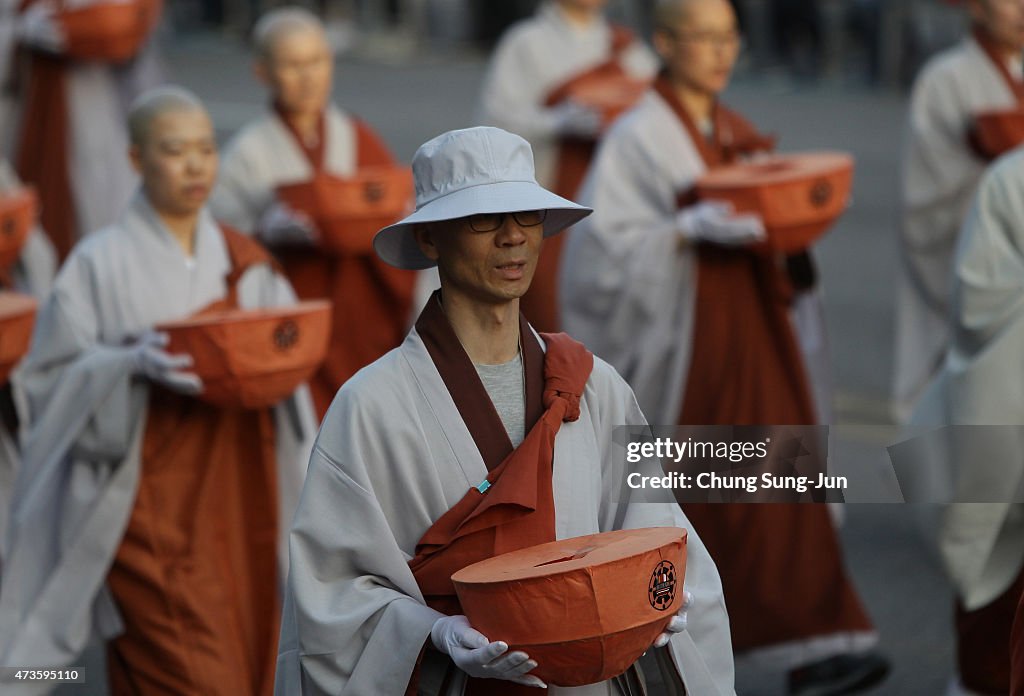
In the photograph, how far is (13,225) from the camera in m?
6.59

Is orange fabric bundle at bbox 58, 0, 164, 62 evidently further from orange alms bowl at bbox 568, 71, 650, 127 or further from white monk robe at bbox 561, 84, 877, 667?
white monk robe at bbox 561, 84, 877, 667

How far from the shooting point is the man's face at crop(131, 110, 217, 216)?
5.43m

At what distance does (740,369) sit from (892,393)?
11.3 ft

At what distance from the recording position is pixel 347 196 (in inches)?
261

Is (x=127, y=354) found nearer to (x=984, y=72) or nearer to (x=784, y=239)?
(x=784, y=239)

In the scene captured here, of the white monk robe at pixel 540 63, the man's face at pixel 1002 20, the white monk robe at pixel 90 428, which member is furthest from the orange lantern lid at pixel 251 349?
the white monk robe at pixel 540 63

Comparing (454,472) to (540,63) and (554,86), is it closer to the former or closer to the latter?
(554,86)

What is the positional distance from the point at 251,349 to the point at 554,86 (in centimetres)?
504

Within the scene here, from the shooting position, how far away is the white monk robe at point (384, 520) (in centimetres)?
347

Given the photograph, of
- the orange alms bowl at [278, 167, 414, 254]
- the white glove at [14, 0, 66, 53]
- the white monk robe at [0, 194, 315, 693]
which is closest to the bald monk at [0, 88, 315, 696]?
the white monk robe at [0, 194, 315, 693]

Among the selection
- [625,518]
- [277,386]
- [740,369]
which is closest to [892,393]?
[740,369]

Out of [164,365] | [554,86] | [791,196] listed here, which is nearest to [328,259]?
[791,196]

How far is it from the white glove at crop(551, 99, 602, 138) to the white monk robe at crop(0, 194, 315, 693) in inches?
141

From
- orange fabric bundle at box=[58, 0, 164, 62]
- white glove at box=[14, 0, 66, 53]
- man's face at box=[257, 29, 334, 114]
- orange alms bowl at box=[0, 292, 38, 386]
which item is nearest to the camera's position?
orange alms bowl at box=[0, 292, 38, 386]
